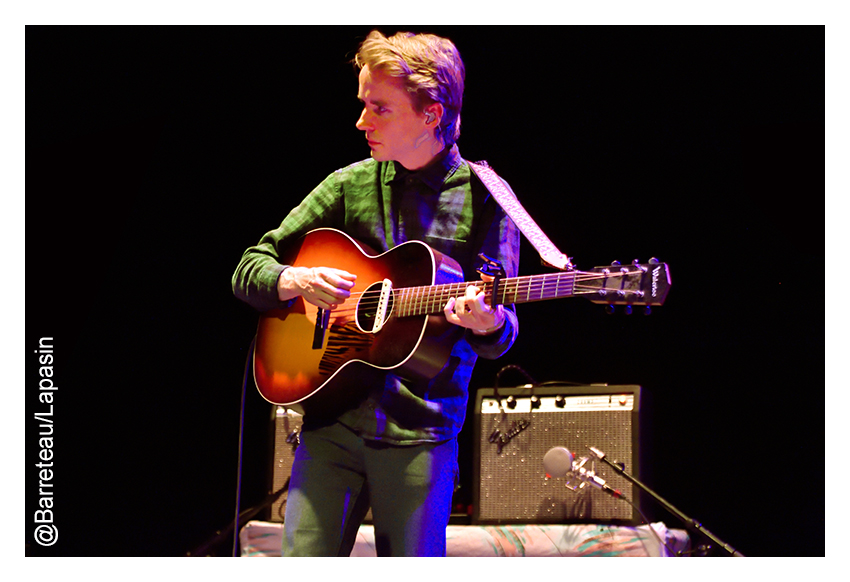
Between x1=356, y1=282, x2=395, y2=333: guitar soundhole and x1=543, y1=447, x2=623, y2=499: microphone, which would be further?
x1=543, y1=447, x2=623, y2=499: microphone

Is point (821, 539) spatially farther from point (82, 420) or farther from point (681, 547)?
point (82, 420)

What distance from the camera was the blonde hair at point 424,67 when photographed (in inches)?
96.0

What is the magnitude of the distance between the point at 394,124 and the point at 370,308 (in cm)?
58

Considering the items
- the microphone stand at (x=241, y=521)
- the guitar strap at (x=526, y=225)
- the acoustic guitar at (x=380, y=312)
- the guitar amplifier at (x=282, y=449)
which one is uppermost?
the guitar strap at (x=526, y=225)

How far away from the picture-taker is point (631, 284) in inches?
86.1

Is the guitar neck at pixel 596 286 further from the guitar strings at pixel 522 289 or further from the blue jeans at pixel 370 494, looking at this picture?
the blue jeans at pixel 370 494

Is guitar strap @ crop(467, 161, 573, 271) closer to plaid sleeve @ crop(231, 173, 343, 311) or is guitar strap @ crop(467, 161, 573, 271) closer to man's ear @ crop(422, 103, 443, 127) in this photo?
man's ear @ crop(422, 103, 443, 127)

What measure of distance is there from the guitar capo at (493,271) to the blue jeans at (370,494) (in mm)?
436

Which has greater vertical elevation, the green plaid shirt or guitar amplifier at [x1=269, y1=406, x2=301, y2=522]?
the green plaid shirt

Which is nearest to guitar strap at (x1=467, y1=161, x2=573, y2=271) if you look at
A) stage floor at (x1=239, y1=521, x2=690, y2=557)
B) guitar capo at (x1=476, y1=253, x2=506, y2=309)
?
guitar capo at (x1=476, y1=253, x2=506, y2=309)

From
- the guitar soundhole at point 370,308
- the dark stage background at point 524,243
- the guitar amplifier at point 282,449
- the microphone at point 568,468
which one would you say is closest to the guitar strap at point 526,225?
the guitar soundhole at point 370,308

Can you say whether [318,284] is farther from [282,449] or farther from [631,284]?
[282,449]

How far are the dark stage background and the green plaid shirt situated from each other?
88 centimetres

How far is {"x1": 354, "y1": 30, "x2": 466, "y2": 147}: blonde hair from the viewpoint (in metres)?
2.44
